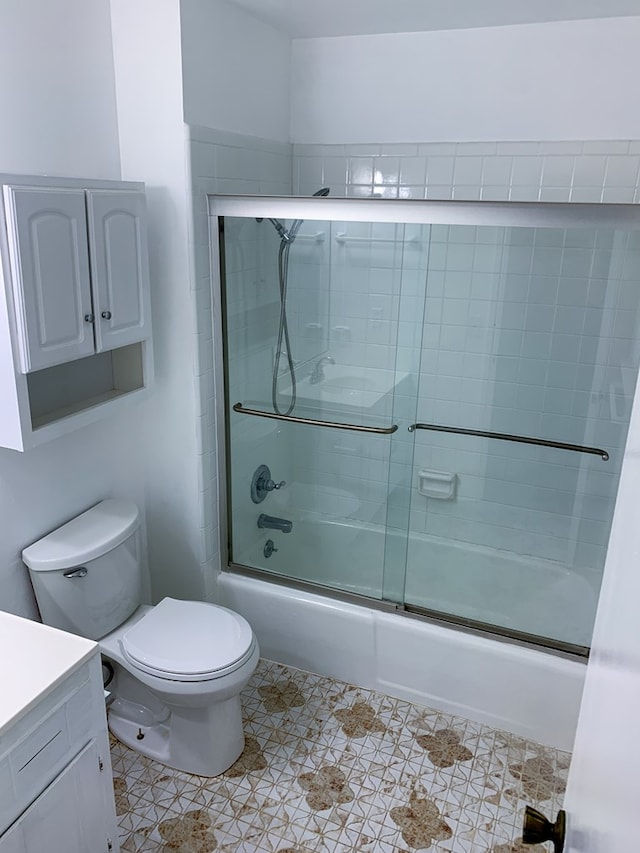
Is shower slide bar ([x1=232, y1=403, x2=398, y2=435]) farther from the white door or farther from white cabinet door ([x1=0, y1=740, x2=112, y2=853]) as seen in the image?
the white door

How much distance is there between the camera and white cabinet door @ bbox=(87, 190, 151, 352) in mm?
1926

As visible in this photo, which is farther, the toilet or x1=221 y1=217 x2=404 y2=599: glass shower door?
x1=221 y1=217 x2=404 y2=599: glass shower door

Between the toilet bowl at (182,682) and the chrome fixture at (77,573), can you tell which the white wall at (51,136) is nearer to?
the chrome fixture at (77,573)

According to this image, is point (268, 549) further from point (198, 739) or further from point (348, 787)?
point (348, 787)

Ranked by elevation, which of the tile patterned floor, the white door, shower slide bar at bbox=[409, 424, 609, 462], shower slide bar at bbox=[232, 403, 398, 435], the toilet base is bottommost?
the tile patterned floor

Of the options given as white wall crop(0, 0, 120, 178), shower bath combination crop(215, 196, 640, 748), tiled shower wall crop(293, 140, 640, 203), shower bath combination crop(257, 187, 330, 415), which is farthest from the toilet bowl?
tiled shower wall crop(293, 140, 640, 203)

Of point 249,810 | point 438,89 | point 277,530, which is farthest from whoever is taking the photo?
point 277,530

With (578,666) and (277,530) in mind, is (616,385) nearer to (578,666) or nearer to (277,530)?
(578,666)

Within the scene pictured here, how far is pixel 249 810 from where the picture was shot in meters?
2.04

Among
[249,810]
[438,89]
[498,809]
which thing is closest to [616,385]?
[438,89]

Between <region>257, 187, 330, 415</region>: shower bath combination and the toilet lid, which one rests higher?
<region>257, 187, 330, 415</region>: shower bath combination

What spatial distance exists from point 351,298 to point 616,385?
103 centimetres

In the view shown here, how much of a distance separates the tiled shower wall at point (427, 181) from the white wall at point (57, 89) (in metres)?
0.31

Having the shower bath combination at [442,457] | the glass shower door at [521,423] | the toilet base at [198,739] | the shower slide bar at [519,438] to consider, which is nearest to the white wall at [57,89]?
the shower bath combination at [442,457]
